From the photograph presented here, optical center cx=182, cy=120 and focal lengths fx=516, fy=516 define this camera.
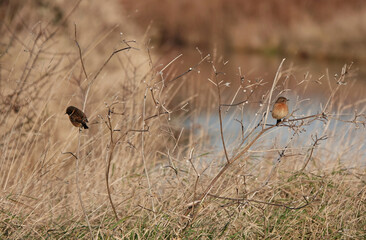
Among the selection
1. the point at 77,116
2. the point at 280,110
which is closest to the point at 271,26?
the point at 280,110

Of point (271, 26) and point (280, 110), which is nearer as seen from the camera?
point (280, 110)

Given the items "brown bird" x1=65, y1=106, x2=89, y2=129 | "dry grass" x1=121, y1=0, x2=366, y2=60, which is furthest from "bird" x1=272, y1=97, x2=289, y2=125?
"dry grass" x1=121, y1=0, x2=366, y2=60

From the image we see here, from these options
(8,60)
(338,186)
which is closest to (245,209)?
(338,186)

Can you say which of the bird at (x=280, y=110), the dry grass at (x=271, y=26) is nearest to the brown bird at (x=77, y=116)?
the bird at (x=280, y=110)

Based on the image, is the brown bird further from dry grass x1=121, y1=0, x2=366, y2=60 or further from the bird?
dry grass x1=121, y1=0, x2=366, y2=60

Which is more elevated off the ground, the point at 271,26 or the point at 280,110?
the point at 280,110

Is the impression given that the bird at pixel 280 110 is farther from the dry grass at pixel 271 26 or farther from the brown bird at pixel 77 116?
the dry grass at pixel 271 26

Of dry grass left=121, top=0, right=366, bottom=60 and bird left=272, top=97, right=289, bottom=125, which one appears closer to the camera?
bird left=272, top=97, right=289, bottom=125

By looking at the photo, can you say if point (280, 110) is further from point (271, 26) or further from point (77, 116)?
point (271, 26)

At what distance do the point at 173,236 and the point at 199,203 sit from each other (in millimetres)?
179

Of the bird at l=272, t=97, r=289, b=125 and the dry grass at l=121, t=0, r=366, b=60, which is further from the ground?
the bird at l=272, t=97, r=289, b=125

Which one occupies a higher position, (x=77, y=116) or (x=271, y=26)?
(x=77, y=116)

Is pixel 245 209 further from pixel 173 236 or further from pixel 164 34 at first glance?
pixel 164 34

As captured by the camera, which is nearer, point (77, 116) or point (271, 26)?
point (77, 116)
